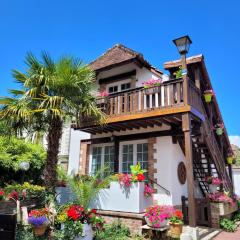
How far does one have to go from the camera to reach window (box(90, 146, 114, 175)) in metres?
12.4

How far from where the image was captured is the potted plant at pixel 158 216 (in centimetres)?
777

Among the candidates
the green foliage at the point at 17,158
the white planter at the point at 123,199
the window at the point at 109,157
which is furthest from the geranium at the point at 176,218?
the green foliage at the point at 17,158

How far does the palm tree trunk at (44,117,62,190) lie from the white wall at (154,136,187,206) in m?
4.23

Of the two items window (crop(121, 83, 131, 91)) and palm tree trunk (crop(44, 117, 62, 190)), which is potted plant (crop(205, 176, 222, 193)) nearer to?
window (crop(121, 83, 131, 91))

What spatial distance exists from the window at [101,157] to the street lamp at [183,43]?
18.4ft

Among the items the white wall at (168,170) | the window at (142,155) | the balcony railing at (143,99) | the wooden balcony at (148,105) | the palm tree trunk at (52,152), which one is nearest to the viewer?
the palm tree trunk at (52,152)

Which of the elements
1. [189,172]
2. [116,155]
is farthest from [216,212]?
[116,155]

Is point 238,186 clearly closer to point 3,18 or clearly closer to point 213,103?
point 213,103

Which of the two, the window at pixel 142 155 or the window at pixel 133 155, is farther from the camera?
the window at pixel 133 155

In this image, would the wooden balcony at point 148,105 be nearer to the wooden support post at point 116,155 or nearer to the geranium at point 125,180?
the wooden support post at point 116,155

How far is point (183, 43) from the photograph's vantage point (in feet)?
29.9

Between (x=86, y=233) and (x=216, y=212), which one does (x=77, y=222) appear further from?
(x=216, y=212)

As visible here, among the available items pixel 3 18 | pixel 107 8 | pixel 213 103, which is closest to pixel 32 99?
pixel 3 18

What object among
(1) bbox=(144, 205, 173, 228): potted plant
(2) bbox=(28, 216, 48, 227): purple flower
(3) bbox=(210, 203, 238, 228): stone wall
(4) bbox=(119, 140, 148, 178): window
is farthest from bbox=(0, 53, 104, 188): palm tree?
(3) bbox=(210, 203, 238, 228): stone wall
